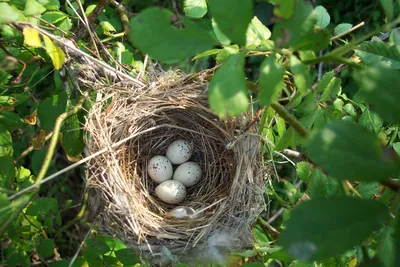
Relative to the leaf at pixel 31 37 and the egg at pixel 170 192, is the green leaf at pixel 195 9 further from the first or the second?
the egg at pixel 170 192

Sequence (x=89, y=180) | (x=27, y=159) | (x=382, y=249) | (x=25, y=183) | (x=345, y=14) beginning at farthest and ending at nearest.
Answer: (x=345, y=14) < (x=27, y=159) < (x=25, y=183) < (x=89, y=180) < (x=382, y=249)

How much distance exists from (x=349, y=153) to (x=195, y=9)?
0.79 m

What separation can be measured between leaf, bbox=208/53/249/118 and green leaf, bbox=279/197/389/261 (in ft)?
0.65

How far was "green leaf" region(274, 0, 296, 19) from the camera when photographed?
0.70 metres

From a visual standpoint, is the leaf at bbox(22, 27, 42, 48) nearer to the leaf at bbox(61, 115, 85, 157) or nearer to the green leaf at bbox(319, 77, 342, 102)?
the leaf at bbox(61, 115, 85, 157)

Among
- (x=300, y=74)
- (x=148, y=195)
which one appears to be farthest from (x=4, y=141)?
(x=300, y=74)

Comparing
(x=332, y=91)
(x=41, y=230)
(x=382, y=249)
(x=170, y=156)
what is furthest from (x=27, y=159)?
(x=382, y=249)

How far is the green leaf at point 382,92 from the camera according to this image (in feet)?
1.98

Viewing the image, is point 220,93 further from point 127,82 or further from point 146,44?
point 127,82

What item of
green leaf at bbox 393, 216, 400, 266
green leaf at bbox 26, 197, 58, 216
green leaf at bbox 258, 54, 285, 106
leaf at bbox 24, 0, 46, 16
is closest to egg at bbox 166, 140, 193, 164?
green leaf at bbox 26, 197, 58, 216

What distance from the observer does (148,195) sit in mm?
1519

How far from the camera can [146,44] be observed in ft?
2.35

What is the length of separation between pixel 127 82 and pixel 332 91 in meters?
0.53

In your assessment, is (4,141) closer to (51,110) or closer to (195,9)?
(51,110)
